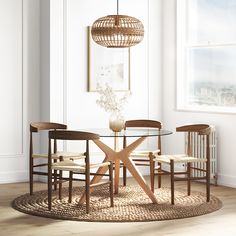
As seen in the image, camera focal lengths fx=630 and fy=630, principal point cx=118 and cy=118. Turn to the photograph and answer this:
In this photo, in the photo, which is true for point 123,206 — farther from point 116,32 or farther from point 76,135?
point 116,32

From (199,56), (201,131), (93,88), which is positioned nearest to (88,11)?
(93,88)

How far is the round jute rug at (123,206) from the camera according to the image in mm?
5840

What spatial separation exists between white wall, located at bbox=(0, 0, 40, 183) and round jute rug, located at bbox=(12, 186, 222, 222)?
0.94 meters

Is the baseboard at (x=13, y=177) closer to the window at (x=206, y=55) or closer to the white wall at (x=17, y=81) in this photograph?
the white wall at (x=17, y=81)

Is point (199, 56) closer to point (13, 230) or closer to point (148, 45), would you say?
point (148, 45)

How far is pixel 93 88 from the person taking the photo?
805 centimetres

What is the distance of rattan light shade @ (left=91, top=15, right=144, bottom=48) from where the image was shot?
21.5ft

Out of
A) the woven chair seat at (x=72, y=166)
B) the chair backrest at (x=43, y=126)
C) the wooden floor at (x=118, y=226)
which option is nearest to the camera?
the wooden floor at (x=118, y=226)

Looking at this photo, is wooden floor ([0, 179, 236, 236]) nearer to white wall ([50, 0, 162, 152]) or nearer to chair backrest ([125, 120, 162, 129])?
chair backrest ([125, 120, 162, 129])

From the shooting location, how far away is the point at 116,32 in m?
6.56

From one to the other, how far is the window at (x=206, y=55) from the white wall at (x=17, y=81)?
1976mm

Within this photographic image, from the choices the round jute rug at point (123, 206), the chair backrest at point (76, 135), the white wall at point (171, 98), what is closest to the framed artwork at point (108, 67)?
the white wall at point (171, 98)

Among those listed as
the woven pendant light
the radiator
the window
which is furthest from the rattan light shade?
the radiator

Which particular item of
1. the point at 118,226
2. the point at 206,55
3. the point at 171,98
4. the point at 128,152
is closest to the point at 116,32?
the point at 128,152
